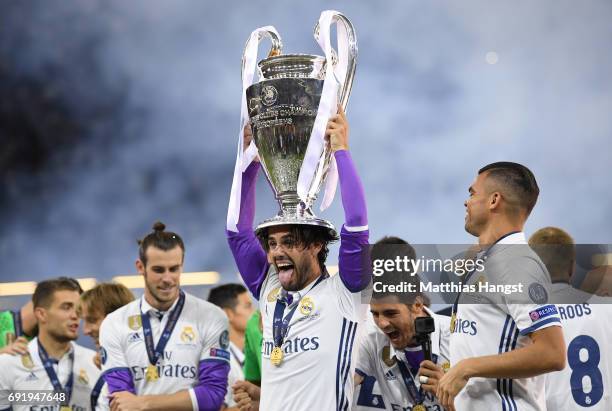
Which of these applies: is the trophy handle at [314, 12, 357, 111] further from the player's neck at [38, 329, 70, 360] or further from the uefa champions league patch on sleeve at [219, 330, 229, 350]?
the player's neck at [38, 329, 70, 360]

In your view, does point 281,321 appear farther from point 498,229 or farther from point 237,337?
point 237,337

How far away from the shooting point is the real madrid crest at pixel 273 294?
129 inches

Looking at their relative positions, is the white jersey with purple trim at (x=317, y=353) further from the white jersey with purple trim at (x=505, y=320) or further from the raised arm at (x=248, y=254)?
the white jersey with purple trim at (x=505, y=320)

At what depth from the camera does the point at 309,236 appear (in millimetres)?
3180

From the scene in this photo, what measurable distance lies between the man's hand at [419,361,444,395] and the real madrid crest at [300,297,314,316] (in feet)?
1.40

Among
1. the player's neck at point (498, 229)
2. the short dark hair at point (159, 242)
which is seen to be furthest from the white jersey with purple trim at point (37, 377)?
the player's neck at point (498, 229)

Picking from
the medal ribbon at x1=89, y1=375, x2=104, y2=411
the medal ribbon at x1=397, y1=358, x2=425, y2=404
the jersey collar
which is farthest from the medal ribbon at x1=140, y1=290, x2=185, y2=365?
the medal ribbon at x1=397, y1=358, x2=425, y2=404

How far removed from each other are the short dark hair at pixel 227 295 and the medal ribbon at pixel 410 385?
2393mm

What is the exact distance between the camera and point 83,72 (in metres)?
8.09

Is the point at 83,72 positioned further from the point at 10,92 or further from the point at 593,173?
the point at 593,173

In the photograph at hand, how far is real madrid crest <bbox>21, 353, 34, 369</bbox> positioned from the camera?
4.63m

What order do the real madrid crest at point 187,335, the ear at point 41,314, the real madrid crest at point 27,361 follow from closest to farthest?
the real madrid crest at point 187,335
the real madrid crest at point 27,361
the ear at point 41,314

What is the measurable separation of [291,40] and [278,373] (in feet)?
16.1

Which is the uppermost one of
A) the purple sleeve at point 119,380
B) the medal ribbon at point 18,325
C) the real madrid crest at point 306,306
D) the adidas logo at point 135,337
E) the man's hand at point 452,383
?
the medal ribbon at point 18,325
